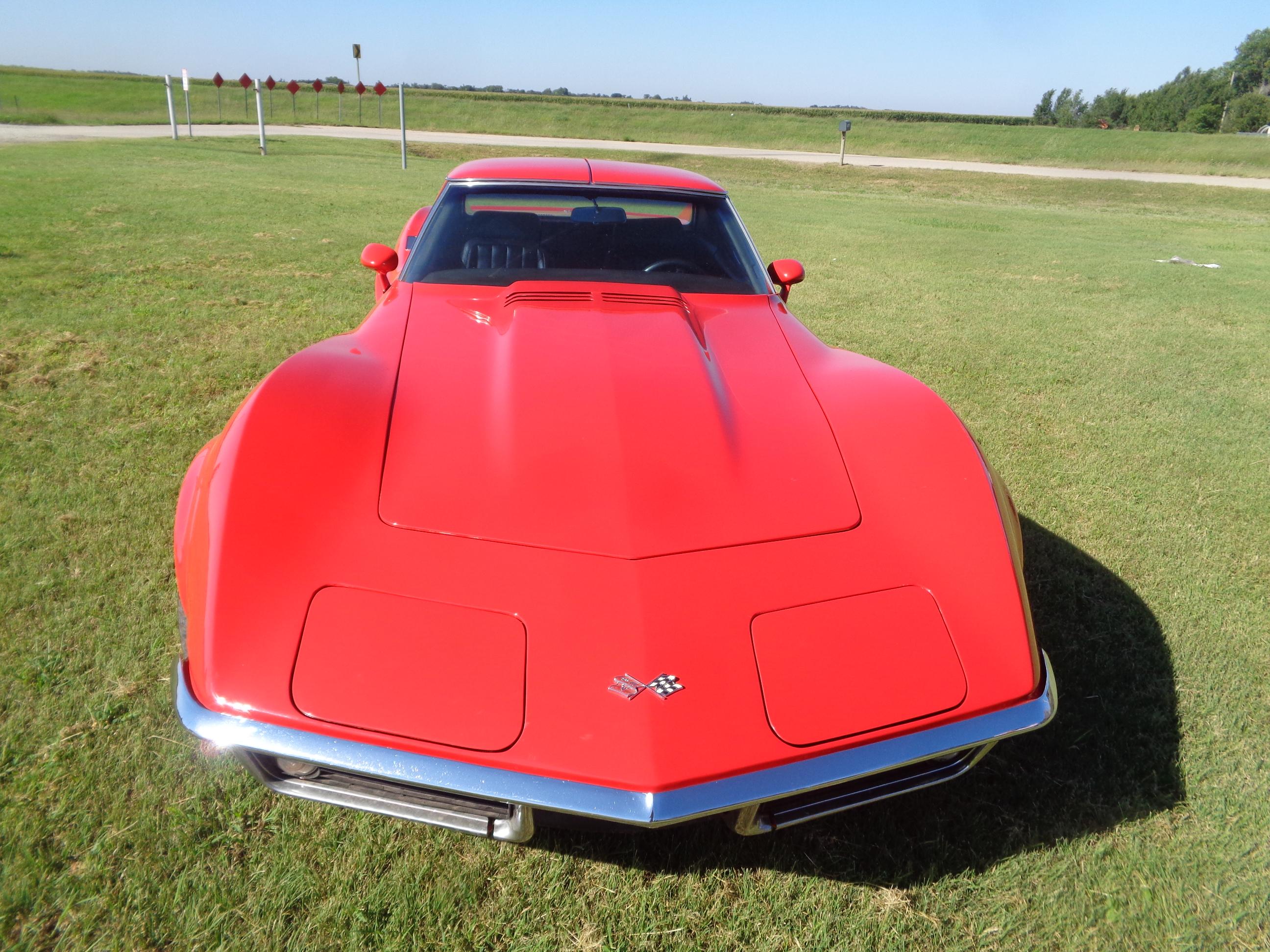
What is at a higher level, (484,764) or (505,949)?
(484,764)

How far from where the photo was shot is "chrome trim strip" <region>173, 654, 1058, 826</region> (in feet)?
4.27

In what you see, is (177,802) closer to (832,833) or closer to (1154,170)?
(832,833)

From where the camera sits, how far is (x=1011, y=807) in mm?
1955

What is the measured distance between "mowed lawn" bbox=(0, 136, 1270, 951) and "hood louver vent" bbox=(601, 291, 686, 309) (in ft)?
5.38

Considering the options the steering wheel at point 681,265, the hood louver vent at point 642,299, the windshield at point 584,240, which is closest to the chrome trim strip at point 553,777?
the hood louver vent at point 642,299

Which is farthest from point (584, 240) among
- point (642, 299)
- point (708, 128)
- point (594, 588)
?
point (708, 128)

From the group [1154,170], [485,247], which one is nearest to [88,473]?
[485,247]

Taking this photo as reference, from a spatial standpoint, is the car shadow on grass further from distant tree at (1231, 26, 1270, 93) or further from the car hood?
distant tree at (1231, 26, 1270, 93)

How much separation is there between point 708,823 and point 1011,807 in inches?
31.3

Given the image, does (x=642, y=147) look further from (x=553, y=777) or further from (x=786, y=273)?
(x=553, y=777)

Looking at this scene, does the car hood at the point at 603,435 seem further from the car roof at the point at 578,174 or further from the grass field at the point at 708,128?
the grass field at the point at 708,128

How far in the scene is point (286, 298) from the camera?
6.09 metres

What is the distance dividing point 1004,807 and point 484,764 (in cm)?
140

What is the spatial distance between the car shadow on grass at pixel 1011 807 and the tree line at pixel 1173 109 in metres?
59.9
